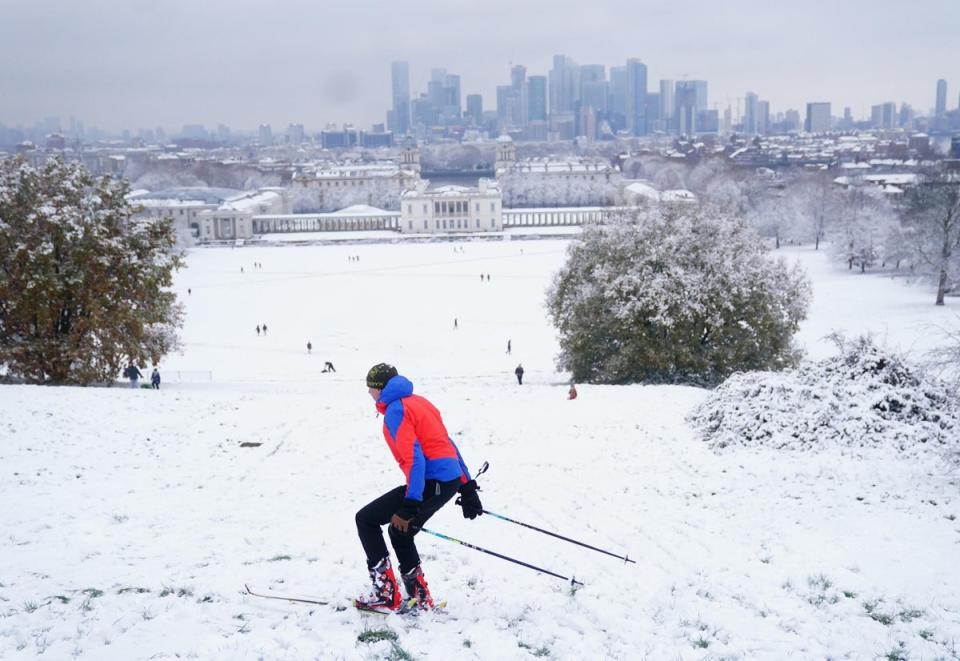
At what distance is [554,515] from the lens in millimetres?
8141

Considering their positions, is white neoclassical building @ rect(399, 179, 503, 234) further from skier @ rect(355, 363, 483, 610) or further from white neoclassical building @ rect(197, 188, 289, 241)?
skier @ rect(355, 363, 483, 610)

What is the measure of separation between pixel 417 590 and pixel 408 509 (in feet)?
2.26

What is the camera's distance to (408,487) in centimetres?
541

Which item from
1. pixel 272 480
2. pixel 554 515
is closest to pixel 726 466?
pixel 554 515

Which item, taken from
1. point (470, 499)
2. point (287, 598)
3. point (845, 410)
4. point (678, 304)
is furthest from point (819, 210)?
point (287, 598)

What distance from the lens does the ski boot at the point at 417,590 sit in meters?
5.70

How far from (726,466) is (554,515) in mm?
2690

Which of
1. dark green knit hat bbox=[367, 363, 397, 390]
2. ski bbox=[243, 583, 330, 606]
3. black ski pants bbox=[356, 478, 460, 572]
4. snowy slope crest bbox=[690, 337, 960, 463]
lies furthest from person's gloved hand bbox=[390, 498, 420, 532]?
snowy slope crest bbox=[690, 337, 960, 463]

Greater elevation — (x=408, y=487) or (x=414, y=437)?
(x=414, y=437)

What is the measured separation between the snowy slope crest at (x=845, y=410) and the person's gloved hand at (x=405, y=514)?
6175mm

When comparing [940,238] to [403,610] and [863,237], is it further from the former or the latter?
[403,610]

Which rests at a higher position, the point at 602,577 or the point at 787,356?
the point at 602,577

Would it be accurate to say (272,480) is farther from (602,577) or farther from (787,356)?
(787,356)

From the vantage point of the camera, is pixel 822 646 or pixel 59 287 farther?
pixel 59 287
